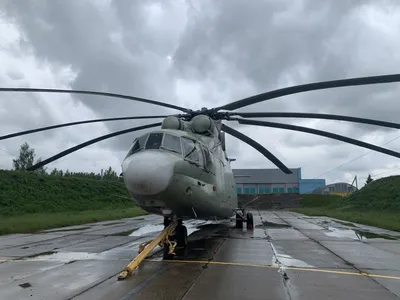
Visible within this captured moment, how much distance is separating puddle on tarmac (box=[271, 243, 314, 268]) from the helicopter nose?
3417mm

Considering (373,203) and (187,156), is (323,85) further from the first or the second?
(373,203)

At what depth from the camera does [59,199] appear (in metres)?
34.1

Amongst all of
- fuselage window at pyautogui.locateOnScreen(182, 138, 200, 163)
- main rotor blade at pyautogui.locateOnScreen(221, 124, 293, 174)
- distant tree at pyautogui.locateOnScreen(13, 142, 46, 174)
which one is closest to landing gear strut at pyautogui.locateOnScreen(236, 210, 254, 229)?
main rotor blade at pyautogui.locateOnScreen(221, 124, 293, 174)

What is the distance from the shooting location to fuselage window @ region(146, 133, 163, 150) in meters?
9.38

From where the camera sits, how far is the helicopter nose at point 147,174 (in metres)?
8.23

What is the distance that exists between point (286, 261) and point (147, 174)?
4.28 m

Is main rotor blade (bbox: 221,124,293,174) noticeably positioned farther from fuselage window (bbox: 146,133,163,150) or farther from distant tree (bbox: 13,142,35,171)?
distant tree (bbox: 13,142,35,171)

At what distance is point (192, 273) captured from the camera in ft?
25.3

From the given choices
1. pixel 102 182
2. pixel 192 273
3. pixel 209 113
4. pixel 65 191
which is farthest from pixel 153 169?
pixel 102 182

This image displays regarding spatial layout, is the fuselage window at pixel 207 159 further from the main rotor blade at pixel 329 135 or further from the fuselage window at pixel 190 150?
the main rotor blade at pixel 329 135

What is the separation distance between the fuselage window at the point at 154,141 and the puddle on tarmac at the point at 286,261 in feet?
13.8

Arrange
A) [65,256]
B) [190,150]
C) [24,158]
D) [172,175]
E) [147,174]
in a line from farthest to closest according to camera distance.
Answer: [24,158], [190,150], [65,256], [172,175], [147,174]

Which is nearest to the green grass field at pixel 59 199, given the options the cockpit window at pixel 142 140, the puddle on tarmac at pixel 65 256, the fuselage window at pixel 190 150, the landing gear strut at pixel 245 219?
the landing gear strut at pixel 245 219

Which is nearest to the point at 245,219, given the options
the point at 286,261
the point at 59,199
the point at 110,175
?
the point at 286,261
